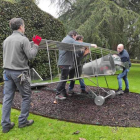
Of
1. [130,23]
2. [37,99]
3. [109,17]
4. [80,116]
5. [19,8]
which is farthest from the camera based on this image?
[130,23]

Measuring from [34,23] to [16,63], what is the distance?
585cm

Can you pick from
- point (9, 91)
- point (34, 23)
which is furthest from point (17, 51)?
point (34, 23)

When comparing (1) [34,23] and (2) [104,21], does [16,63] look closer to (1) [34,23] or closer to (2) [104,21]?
(1) [34,23]

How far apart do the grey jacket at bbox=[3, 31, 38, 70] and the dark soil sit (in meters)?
1.49

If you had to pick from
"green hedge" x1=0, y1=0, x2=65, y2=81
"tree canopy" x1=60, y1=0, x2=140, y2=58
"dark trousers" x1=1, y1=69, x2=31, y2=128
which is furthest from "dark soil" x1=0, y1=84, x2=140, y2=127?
"tree canopy" x1=60, y1=0, x2=140, y2=58

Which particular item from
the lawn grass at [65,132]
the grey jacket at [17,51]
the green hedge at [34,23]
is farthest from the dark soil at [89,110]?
the green hedge at [34,23]

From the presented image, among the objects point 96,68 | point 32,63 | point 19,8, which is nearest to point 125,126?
point 96,68

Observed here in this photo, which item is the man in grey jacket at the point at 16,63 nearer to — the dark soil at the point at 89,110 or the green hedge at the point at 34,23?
the dark soil at the point at 89,110

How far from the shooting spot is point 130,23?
11047 millimetres

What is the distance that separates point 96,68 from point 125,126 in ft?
5.84

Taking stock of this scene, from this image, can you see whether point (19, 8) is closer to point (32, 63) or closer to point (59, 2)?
point (32, 63)

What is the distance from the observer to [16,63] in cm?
289

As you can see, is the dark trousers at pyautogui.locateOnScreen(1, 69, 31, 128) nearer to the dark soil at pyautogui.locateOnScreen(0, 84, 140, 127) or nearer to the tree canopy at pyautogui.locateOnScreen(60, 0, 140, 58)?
the dark soil at pyautogui.locateOnScreen(0, 84, 140, 127)


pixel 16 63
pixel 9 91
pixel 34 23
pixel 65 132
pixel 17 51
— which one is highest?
pixel 34 23
